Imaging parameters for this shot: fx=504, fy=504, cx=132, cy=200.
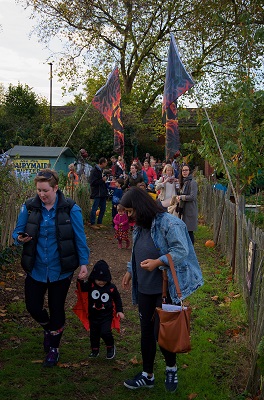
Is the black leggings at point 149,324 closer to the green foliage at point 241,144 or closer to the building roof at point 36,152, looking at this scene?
the green foliage at point 241,144

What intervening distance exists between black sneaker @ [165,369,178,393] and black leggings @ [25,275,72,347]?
111 centimetres

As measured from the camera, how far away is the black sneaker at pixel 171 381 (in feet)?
13.6

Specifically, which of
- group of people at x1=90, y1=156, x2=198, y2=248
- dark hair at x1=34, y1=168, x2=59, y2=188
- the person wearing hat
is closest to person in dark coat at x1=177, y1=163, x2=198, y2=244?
group of people at x1=90, y1=156, x2=198, y2=248

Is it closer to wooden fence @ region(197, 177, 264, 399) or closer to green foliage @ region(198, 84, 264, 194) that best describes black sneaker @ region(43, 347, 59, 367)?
wooden fence @ region(197, 177, 264, 399)

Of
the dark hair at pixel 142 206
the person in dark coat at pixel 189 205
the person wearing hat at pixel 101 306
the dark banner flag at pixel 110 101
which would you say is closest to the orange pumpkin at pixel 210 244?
the person in dark coat at pixel 189 205

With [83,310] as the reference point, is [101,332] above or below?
below

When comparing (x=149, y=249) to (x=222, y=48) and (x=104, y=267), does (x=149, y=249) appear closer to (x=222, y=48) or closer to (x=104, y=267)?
(x=104, y=267)

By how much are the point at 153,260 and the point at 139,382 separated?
3.76 ft

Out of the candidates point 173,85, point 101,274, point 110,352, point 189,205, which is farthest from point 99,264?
point 173,85

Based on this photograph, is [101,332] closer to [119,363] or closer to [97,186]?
[119,363]

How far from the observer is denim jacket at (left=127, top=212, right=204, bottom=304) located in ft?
12.7

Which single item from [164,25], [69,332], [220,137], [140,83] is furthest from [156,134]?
[69,332]

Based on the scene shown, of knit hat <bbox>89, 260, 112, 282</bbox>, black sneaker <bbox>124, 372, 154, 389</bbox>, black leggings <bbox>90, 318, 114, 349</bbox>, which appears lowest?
black sneaker <bbox>124, 372, 154, 389</bbox>

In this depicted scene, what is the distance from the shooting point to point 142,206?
3.97 m
